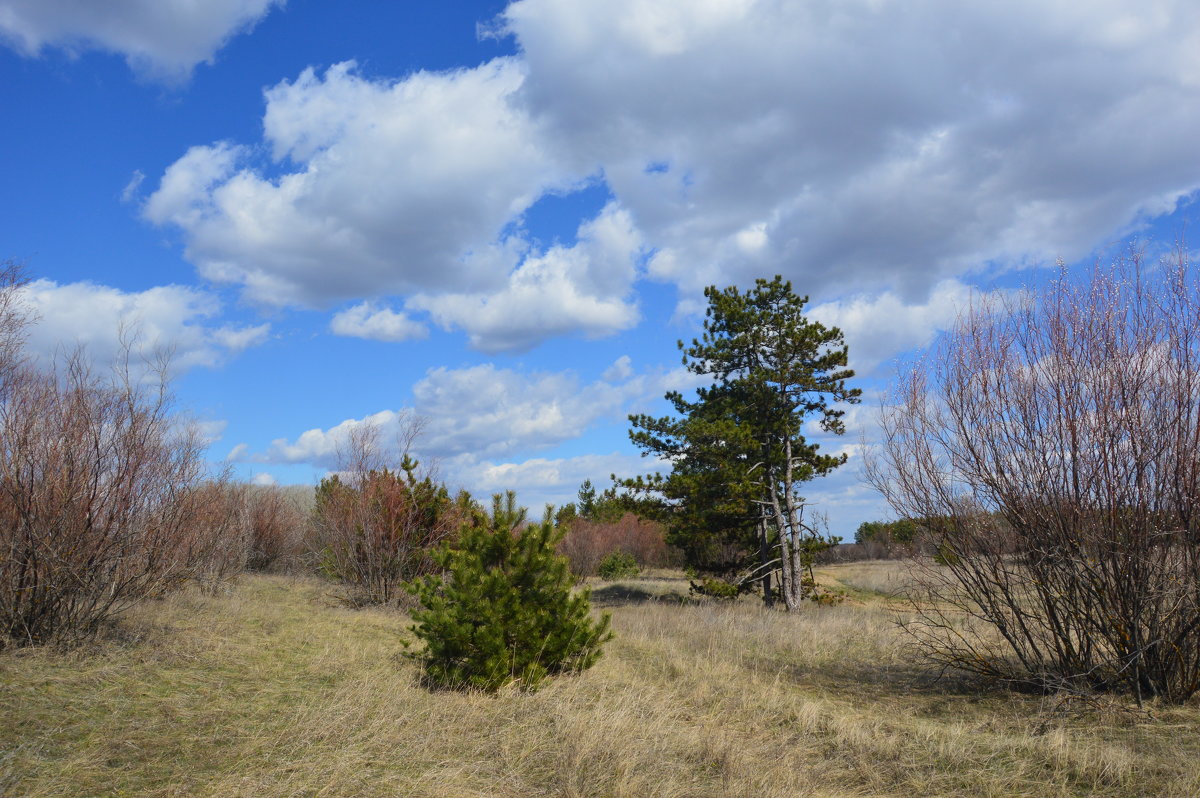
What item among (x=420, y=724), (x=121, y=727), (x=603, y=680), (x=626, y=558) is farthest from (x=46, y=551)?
(x=626, y=558)

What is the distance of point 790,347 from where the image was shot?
707 inches

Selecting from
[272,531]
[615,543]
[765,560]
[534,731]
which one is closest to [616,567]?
[615,543]

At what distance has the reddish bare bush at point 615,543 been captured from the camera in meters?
28.6

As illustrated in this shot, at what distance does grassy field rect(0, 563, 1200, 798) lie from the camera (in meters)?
4.87

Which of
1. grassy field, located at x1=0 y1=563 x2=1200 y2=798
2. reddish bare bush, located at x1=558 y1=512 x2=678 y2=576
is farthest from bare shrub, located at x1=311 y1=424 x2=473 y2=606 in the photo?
reddish bare bush, located at x1=558 y1=512 x2=678 y2=576

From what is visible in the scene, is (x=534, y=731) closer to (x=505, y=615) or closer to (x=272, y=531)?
(x=505, y=615)

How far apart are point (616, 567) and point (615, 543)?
293 centimetres

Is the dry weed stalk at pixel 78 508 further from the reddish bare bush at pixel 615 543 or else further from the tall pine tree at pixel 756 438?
the reddish bare bush at pixel 615 543

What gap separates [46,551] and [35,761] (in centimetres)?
399

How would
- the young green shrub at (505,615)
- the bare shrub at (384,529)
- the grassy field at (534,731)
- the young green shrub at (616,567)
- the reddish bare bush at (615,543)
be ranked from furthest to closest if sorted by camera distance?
the reddish bare bush at (615,543) → the young green shrub at (616,567) → the bare shrub at (384,529) → the young green shrub at (505,615) → the grassy field at (534,731)

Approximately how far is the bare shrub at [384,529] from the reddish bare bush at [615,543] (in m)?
12.2

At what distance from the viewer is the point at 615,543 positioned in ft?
103

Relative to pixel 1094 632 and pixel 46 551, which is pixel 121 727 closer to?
pixel 46 551

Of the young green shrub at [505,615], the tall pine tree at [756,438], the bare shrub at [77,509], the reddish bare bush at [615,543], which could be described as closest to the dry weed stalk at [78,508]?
the bare shrub at [77,509]
